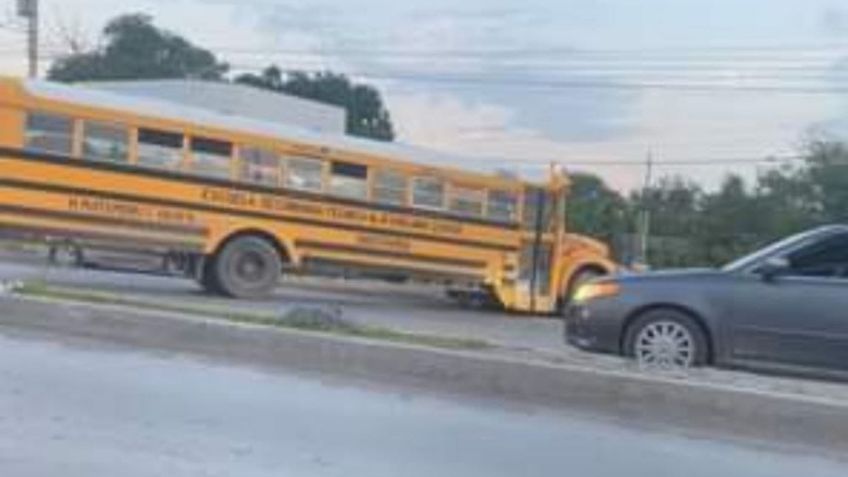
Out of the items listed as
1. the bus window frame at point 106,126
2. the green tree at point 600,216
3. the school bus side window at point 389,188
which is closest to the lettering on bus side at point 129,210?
the bus window frame at point 106,126

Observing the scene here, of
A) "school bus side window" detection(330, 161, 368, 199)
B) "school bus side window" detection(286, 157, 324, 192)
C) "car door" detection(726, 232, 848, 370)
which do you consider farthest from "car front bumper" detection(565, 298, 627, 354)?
"school bus side window" detection(330, 161, 368, 199)

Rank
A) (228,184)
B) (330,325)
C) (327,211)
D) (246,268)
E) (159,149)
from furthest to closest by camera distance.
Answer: (327,211), (246,268), (228,184), (159,149), (330,325)

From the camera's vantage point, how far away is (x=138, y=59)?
79.9 metres

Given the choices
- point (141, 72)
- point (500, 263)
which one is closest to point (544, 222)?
point (500, 263)

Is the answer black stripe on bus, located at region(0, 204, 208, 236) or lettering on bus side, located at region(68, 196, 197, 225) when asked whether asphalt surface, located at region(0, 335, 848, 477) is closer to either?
black stripe on bus, located at region(0, 204, 208, 236)

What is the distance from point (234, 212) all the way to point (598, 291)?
1129cm

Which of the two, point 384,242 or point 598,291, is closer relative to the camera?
point 598,291

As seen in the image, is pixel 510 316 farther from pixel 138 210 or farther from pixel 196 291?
pixel 138 210

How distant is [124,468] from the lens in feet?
26.0

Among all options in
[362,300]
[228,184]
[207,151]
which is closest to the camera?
[207,151]

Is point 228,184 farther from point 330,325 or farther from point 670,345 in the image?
point 330,325

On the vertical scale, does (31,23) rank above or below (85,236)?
above

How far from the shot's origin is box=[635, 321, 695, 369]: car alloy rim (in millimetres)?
13406

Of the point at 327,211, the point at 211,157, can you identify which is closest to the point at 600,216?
the point at 327,211
